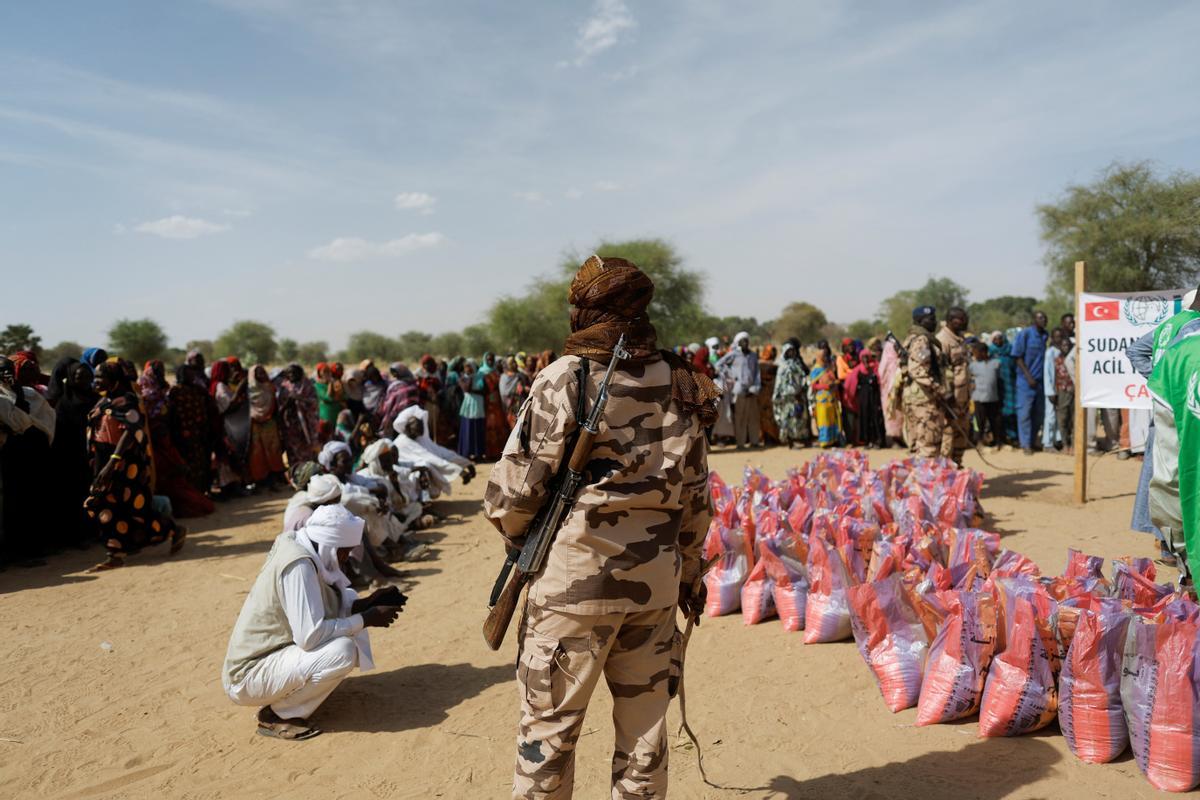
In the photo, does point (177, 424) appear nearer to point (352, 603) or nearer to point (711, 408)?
point (352, 603)

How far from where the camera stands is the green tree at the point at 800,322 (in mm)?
52281

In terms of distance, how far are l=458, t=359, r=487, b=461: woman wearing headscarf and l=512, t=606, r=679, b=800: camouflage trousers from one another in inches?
393

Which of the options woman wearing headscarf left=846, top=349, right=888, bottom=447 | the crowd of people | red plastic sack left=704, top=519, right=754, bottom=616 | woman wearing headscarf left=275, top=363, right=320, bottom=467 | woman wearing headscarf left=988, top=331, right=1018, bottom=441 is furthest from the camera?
woman wearing headscarf left=846, top=349, right=888, bottom=447

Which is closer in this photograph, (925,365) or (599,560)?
(599,560)

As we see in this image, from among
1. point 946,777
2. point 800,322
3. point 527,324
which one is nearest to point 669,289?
point 527,324

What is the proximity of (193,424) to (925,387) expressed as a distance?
827 centimetres

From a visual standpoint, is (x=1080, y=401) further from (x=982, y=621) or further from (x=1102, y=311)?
(x=982, y=621)

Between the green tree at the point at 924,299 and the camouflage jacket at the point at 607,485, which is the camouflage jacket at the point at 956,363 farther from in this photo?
the green tree at the point at 924,299

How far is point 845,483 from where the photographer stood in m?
6.34

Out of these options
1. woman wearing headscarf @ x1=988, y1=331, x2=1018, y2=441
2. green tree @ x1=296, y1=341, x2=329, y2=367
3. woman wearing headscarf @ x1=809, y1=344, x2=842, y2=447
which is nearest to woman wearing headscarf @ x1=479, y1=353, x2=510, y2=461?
woman wearing headscarf @ x1=809, y1=344, x2=842, y2=447

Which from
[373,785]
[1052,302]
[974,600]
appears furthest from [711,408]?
[1052,302]

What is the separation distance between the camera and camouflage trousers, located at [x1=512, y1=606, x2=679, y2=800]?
222 centimetres

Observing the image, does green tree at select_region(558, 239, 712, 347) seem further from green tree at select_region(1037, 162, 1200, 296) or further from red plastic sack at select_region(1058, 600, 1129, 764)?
red plastic sack at select_region(1058, 600, 1129, 764)

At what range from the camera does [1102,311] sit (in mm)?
7062
